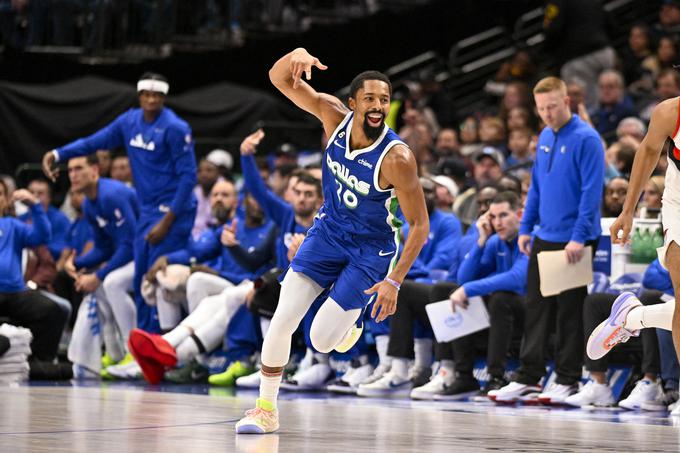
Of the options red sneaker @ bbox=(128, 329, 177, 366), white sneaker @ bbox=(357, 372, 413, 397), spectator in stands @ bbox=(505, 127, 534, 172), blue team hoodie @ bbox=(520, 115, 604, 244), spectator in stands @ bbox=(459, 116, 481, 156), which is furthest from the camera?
spectator in stands @ bbox=(459, 116, 481, 156)

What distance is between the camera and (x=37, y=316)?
36.4 ft

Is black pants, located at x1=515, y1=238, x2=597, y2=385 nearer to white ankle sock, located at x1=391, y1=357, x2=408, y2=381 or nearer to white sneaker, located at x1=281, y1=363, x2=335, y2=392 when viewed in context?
white ankle sock, located at x1=391, y1=357, x2=408, y2=381

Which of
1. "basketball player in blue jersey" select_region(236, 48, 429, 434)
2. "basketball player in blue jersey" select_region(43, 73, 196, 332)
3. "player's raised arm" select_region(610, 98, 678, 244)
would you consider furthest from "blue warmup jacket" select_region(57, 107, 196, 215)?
"player's raised arm" select_region(610, 98, 678, 244)

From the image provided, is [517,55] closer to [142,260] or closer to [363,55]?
[363,55]

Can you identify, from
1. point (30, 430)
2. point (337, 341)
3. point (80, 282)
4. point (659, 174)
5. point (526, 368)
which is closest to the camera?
point (30, 430)

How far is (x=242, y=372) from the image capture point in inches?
420

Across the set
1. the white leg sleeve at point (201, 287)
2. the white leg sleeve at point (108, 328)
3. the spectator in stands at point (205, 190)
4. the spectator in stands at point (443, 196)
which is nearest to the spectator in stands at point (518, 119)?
the spectator in stands at point (443, 196)

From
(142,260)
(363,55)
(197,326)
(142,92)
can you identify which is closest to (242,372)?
(197,326)

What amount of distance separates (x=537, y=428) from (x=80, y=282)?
5.64 meters

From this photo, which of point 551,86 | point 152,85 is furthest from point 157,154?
point 551,86

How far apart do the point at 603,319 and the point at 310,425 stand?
2.53 meters

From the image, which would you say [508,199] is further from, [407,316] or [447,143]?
[447,143]

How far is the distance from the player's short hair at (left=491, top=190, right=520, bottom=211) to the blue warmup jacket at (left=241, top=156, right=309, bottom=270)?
66.5 inches

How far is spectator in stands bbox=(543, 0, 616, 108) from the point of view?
14648 mm
